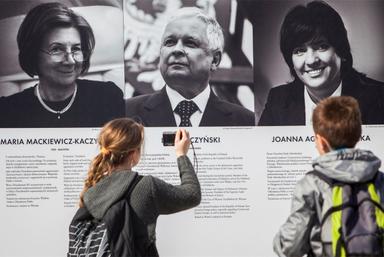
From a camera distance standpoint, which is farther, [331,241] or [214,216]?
[214,216]

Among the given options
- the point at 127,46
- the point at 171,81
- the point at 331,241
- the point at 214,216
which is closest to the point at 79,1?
the point at 127,46

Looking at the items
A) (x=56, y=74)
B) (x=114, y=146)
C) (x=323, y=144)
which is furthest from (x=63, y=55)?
(x=323, y=144)

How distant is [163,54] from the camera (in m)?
3.69

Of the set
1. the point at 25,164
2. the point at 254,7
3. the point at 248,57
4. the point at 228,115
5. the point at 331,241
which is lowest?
the point at 331,241

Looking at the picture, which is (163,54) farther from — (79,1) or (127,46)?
(79,1)

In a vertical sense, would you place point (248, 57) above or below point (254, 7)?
below

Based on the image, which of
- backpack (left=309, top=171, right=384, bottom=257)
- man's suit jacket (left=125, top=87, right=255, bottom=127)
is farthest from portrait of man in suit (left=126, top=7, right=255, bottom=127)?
backpack (left=309, top=171, right=384, bottom=257)

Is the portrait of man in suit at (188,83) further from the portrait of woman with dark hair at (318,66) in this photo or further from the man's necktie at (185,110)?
the portrait of woman with dark hair at (318,66)

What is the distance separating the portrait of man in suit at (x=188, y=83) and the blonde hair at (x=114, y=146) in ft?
3.89

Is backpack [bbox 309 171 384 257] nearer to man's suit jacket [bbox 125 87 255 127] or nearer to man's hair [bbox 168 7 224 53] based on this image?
man's suit jacket [bbox 125 87 255 127]

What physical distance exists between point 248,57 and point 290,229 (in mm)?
1751

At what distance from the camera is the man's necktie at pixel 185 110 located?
12.2ft

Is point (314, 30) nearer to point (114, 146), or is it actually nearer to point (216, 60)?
point (216, 60)

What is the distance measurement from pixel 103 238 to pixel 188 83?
61.8 inches
